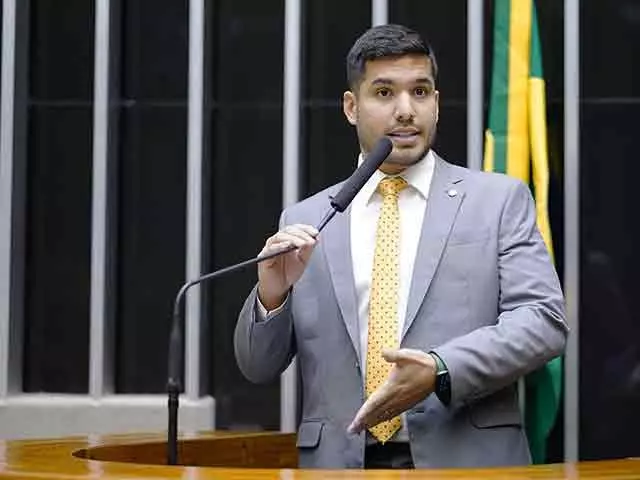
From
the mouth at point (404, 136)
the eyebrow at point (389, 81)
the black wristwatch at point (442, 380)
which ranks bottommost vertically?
the black wristwatch at point (442, 380)

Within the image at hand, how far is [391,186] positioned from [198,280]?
0.75m

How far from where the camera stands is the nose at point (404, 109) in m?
3.15

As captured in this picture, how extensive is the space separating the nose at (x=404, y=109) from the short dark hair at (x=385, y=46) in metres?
Result: 0.12

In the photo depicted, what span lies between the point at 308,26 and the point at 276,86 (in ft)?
0.75

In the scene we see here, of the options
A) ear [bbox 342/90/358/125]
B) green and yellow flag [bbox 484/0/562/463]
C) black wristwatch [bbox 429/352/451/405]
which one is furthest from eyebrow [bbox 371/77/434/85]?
green and yellow flag [bbox 484/0/562/463]

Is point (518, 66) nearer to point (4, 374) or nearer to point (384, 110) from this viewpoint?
point (384, 110)

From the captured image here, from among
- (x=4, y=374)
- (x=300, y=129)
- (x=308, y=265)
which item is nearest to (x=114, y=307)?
(x=4, y=374)

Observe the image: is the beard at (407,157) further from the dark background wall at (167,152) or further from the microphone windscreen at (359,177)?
the dark background wall at (167,152)

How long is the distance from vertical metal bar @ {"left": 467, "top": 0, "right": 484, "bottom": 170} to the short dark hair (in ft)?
3.27

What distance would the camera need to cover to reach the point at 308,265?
323cm

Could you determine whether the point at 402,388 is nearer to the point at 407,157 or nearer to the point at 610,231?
the point at 407,157

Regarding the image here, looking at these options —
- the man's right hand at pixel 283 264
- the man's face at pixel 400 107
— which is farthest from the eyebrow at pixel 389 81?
the man's right hand at pixel 283 264

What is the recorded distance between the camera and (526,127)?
4090 mm

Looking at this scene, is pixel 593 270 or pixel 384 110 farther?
pixel 593 270
